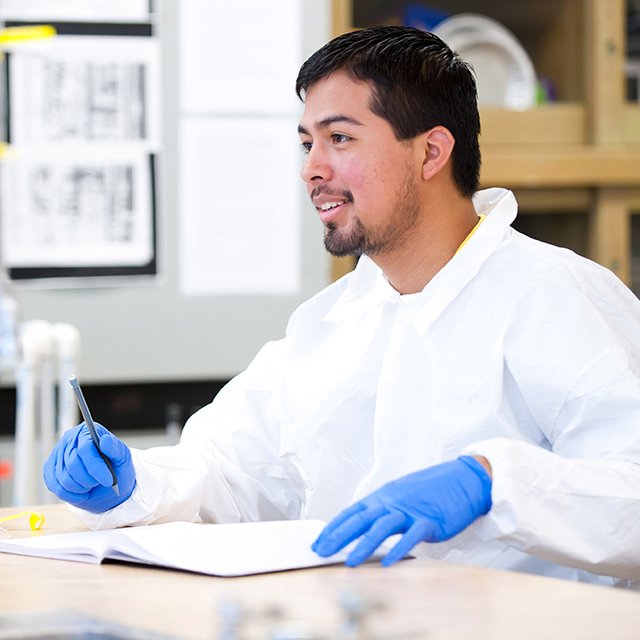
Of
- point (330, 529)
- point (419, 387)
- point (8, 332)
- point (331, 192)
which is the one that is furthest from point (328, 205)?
point (8, 332)

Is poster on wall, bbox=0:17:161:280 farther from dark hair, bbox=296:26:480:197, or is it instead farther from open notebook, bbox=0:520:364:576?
open notebook, bbox=0:520:364:576

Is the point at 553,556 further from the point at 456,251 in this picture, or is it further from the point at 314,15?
the point at 314,15

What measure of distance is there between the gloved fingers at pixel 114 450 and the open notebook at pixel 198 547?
10 cm

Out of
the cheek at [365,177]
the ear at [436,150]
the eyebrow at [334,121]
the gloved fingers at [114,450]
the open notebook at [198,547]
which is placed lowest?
the open notebook at [198,547]

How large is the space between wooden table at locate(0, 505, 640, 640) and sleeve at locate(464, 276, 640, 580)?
0.38 feet

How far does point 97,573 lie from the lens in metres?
1.12

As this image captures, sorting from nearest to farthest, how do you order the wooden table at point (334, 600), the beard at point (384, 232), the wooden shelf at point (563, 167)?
the wooden table at point (334, 600)
the beard at point (384, 232)
the wooden shelf at point (563, 167)

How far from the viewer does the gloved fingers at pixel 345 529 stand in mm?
1121

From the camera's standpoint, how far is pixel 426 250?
1564mm

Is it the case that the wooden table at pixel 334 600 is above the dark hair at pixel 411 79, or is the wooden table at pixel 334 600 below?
below

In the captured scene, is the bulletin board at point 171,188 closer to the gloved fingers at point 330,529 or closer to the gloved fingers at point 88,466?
the gloved fingers at point 88,466

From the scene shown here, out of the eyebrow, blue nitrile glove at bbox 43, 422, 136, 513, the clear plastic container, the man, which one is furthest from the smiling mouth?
the clear plastic container

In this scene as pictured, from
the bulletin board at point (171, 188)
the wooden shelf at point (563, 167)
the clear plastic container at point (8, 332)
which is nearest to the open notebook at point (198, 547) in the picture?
the clear plastic container at point (8, 332)

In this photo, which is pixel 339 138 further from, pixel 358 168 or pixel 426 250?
pixel 426 250
